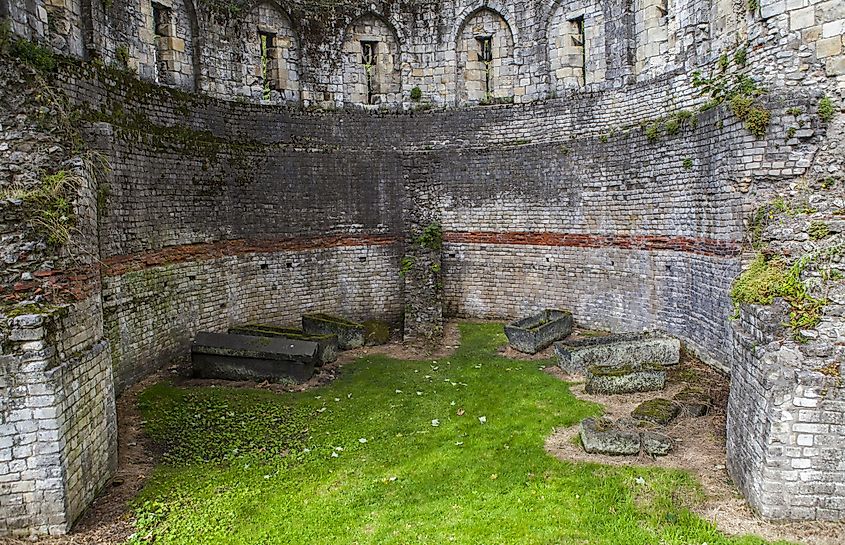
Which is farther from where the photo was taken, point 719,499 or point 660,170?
point 660,170

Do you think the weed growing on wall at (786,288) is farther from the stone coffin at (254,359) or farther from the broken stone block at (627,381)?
the stone coffin at (254,359)

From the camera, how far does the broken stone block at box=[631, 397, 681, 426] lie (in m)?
8.47

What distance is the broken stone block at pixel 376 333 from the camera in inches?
530

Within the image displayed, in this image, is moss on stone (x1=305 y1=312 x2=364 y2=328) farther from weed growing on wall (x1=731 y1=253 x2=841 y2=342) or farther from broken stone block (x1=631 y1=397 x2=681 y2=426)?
weed growing on wall (x1=731 y1=253 x2=841 y2=342)

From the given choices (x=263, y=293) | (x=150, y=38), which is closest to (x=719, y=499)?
(x=263, y=293)

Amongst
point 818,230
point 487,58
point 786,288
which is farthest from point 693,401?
point 487,58

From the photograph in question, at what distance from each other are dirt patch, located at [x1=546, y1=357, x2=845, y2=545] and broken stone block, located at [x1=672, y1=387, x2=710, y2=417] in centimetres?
11

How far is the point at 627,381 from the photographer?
32.0 feet

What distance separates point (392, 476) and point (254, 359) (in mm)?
4406

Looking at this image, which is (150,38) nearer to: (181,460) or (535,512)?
(181,460)

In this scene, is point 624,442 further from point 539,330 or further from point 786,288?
point 539,330

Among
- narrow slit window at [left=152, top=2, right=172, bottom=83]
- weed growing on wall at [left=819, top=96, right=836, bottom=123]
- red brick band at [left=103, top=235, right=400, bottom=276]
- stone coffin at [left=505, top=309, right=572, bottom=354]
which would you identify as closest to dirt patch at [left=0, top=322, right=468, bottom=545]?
stone coffin at [left=505, top=309, right=572, bottom=354]

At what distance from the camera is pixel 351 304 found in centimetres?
1540

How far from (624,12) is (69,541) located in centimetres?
1339
